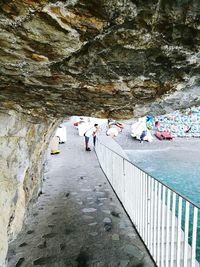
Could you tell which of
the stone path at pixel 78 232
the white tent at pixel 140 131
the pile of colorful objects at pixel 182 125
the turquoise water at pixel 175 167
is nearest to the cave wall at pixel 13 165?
the stone path at pixel 78 232

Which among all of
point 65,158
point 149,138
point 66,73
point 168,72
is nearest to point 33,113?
point 66,73

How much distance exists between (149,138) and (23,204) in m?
14.7

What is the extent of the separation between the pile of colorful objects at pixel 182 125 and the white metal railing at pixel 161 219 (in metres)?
16.0

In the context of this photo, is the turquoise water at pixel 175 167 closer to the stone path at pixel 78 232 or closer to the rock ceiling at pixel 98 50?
the stone path at pixel 78 232

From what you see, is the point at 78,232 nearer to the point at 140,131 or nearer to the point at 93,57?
the point at 93,57

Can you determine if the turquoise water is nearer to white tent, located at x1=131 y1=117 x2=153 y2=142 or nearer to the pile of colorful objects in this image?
white tent, located at x1=131 y1=117 x2=153 y2=142

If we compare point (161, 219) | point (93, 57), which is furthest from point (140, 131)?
point (93, 57)

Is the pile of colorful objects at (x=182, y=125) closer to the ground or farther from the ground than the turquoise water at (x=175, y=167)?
farther from the ground

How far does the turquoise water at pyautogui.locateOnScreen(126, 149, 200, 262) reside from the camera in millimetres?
9305

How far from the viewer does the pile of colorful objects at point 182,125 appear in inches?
809

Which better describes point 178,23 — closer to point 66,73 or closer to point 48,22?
point 48,22

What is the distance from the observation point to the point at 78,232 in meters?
5.07

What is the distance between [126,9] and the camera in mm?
1333

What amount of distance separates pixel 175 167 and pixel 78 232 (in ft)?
27.1
